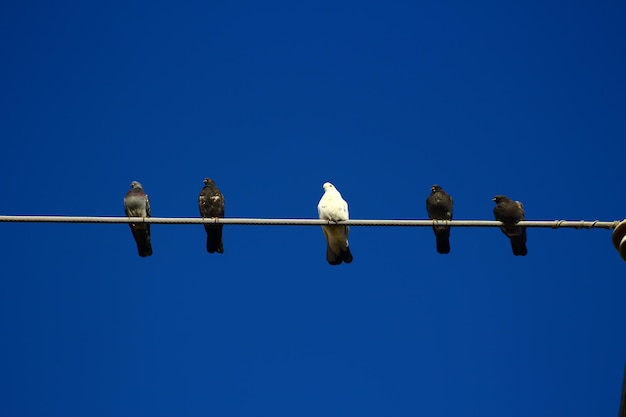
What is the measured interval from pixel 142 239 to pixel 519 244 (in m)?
4.40

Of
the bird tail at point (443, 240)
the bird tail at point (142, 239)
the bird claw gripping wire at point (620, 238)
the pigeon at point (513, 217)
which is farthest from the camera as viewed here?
the bird tail at point (443, 240)

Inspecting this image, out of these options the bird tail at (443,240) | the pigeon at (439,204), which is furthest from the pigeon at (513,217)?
the pigeon at (439,204)

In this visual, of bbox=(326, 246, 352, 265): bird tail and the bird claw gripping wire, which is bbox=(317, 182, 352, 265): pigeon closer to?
bbox=(326, 246, 352, 265): bird tail

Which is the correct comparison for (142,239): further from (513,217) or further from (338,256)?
(513,217)

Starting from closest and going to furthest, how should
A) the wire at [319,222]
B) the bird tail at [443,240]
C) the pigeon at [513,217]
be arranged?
the wire at [319,222], the pigeon at [513,217], the bird tail at [443,240]

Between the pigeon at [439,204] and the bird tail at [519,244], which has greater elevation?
the pigeon at [439,204]

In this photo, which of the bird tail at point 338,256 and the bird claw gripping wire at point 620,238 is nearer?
the bird claw gripping wire at point 620,238

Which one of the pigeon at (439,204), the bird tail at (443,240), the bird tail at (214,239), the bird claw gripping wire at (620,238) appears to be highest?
the pigeon at (439,204)

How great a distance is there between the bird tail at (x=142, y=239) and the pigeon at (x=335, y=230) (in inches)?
81.5

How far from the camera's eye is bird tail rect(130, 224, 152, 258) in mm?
12242

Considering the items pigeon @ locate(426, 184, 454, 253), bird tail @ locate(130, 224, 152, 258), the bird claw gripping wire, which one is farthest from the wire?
pigeon @ locate(426, 184, 454, 253)

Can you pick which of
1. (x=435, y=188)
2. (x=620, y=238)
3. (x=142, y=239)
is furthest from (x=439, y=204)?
(x=620, y=238)

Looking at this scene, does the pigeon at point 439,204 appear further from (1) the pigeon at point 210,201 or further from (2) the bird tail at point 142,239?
(2) the bird tail at point 142,239

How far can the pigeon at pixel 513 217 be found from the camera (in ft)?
39.6
